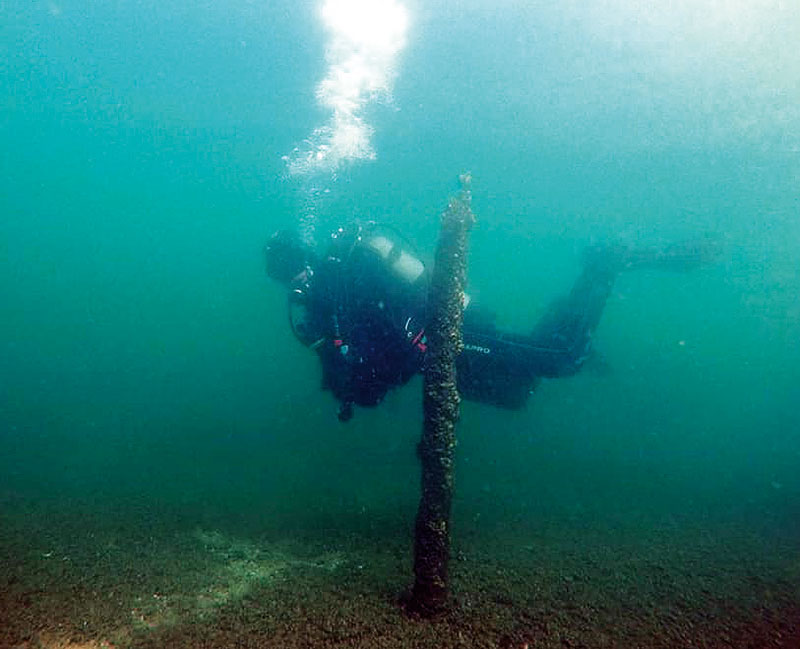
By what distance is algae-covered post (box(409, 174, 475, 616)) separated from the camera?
12.6ft

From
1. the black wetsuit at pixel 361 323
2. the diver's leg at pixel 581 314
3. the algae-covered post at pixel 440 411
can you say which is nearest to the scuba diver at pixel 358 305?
the black wetsuit at pixel 361 323

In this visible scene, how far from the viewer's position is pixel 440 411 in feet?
13.1

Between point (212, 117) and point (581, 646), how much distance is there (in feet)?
115

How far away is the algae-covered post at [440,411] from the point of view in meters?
3.84

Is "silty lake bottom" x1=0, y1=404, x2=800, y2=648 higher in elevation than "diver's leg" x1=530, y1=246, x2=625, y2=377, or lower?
lower

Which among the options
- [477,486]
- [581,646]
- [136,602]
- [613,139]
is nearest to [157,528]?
[136,602]

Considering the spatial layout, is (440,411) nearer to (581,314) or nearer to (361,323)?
(361,323)

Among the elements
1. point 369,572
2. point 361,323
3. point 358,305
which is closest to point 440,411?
point 361,323

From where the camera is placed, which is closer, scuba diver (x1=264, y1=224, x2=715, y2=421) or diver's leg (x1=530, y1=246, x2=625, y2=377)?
scuba diver (x1=264, y1=224, x2=715, y2=421)

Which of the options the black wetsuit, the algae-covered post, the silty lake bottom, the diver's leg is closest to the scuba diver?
the black wetsuit

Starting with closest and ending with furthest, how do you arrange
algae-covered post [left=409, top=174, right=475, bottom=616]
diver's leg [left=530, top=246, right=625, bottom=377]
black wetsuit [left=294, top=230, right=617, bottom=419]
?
algae-covered post [left=409, top=174, right=475, bottom=616] < black wetsuit [left=294, top=230, right=617, bottom=419] < diver's leg [left=530, top=246, right=625, bottom=377]

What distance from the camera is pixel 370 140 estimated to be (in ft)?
108

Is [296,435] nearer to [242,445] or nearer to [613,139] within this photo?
[242,445]

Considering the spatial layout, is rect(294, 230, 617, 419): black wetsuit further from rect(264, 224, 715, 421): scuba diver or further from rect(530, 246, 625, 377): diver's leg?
rect(530, 246, 625, 377): diver's leg
